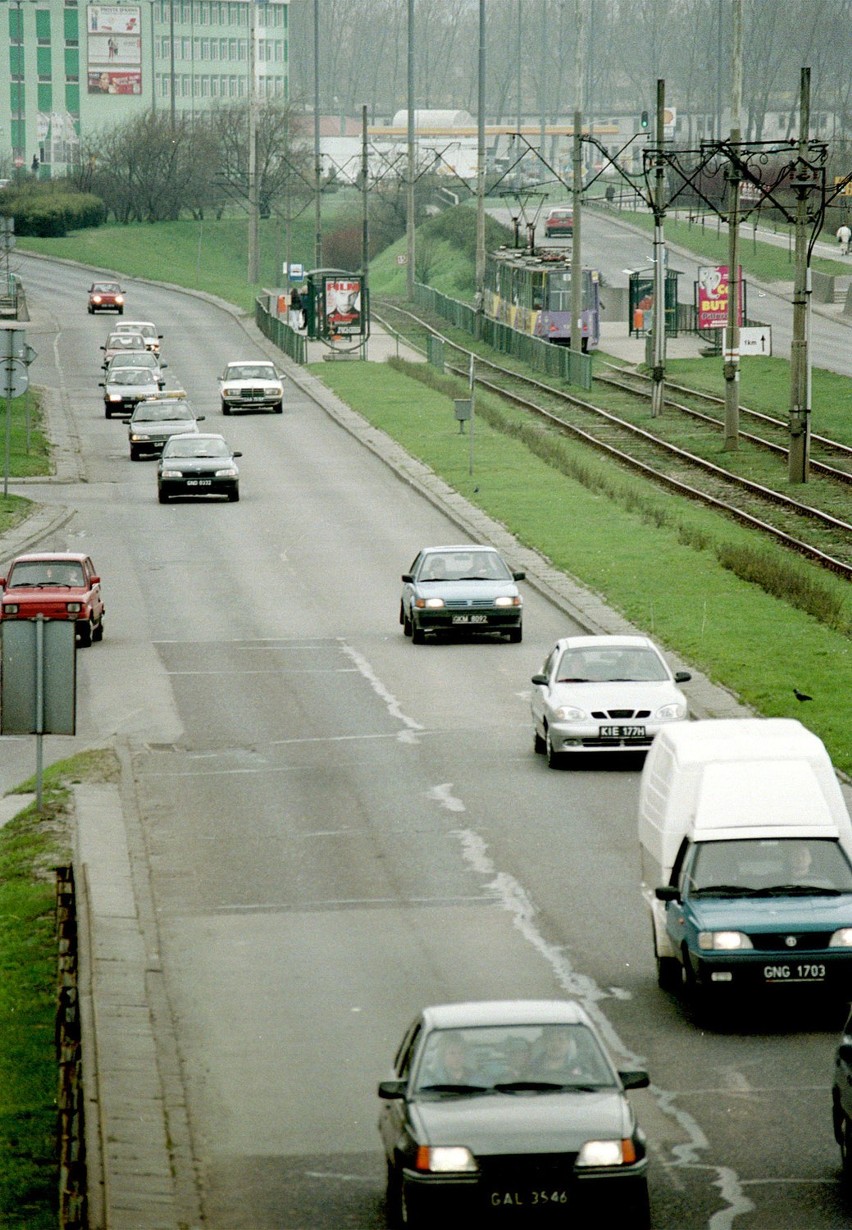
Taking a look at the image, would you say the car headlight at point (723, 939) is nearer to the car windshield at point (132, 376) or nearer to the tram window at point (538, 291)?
the car windshield at point (132, 376)

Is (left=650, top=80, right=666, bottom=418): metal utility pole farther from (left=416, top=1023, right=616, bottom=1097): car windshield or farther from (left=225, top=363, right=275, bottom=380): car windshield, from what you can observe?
(left=416, top=1023, right=616, bottom=1097): car windshield

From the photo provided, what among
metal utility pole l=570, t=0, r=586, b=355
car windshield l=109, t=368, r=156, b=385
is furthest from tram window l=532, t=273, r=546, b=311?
car windshield l=109, t=368, r=156, b=385

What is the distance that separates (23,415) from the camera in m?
65.6

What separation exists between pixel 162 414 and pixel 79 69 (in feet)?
387

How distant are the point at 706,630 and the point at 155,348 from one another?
55.3 m

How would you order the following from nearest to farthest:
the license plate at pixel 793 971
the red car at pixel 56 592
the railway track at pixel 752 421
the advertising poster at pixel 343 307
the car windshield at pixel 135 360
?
the license plate at pixel 793 971 → the red car at pixel 56 592 → the railway track at pixel 752 421 → the car windshield at pixel 135 360 → the advertising poster at pixel 343 307

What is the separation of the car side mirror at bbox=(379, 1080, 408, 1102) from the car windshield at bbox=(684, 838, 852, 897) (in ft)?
15.6

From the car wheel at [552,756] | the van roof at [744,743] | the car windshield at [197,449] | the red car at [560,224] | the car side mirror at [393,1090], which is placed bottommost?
the car windshield at [197,449]

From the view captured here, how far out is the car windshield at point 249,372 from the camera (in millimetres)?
69500

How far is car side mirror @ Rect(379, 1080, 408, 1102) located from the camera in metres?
11.4

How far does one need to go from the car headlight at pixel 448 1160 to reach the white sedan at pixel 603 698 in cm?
1325

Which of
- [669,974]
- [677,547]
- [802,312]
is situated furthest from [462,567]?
[669,974]

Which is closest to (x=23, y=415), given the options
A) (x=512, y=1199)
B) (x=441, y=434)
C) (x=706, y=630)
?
(x=441, y=434)

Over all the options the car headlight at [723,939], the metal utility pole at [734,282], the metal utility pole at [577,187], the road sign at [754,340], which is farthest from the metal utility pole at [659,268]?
the car headlight at [723,939]
